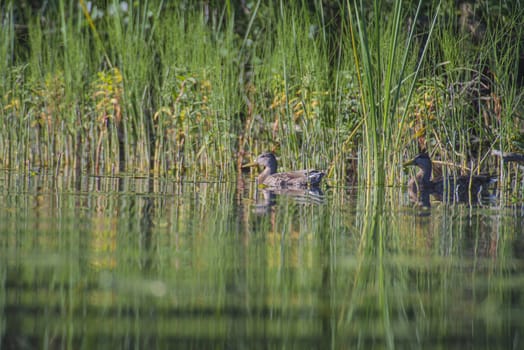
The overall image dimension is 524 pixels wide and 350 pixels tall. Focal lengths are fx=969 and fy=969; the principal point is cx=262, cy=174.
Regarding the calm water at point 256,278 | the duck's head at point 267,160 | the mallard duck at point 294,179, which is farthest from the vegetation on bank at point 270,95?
the calm water at point 256,278

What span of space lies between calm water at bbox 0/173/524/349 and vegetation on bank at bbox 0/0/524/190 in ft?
7.59

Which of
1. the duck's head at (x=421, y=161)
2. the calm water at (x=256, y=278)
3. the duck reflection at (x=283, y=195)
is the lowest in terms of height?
the calm water at (x=256, y=278)

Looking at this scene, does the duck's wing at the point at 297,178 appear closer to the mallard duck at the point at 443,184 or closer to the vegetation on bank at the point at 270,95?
the vegetation on bank at the point at 270,95

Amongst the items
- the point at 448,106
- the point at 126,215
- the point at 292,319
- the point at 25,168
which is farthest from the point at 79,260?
the point at 25,168

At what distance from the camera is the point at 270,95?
11.3 meters

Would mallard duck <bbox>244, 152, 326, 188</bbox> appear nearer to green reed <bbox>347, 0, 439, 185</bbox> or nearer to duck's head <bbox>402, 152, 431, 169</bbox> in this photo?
green reed <bbox>347, 0, 439, 185</bbox>

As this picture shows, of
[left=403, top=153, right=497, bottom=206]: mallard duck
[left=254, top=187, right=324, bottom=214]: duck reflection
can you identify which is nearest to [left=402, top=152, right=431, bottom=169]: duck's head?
[left=403, top=153, right=497, bottom=206]: mallard duck

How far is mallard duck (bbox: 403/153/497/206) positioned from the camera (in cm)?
905

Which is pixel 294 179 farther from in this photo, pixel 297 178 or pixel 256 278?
pixel 256 278

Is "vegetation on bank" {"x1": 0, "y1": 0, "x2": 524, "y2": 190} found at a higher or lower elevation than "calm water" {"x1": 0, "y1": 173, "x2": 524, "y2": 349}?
higher

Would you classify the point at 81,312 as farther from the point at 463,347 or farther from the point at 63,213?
the point at 63,213

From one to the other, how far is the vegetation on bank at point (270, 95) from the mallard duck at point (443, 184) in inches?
9.0

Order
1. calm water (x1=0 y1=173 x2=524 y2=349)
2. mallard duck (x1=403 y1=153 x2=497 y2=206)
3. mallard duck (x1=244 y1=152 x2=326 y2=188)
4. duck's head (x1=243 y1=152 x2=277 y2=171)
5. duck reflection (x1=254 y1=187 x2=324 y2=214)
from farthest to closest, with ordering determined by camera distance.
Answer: duck's head (x1=243 y1=152 x2=277 y2=171) < mallard duck (x1=244 y1=152 x2=326 y2=188) < mallard duck (x1=403 y1=153 x2=497 y2=206) < duck reflection (x1=254 y1=187 x2=324 y2=214) < calm water (x1=0 y1=173 x2=524 y2=349)

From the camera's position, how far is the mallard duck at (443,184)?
356 inches
